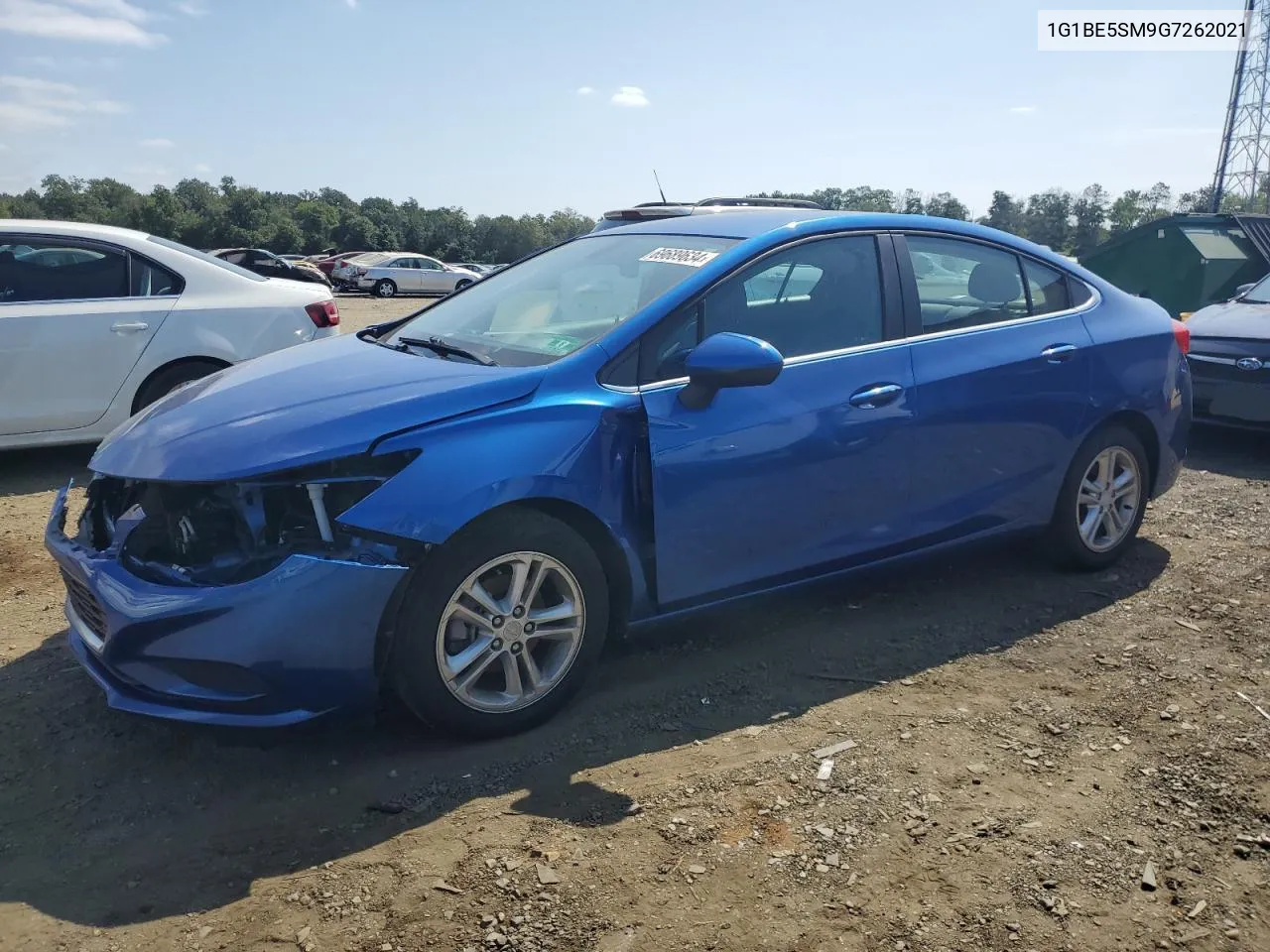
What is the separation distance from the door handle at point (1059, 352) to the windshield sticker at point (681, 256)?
63.5 inches

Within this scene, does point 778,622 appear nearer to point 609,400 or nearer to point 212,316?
point 609,400

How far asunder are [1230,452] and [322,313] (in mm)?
6600

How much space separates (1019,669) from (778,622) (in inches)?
36.4

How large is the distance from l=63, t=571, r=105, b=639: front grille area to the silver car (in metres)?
32.8

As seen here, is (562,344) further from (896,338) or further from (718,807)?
(718,807)

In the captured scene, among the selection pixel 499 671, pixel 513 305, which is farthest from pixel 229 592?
pixel 513 305

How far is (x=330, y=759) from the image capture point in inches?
125

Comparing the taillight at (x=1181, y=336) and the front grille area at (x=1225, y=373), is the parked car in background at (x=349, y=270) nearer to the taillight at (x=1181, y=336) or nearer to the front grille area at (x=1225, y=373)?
the front grille area at (x=1225, y=373)

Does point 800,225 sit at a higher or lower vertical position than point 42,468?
higher

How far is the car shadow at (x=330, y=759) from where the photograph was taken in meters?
2.67

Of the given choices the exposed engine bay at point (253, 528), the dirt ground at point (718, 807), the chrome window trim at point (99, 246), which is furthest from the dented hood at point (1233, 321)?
the chrome window trim at point (99, 246)

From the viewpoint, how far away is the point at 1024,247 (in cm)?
467

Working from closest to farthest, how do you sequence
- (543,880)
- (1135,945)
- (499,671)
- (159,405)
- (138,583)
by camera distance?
(1135,945) → (543,880) → (138,583) → (499,671) → (159,405)

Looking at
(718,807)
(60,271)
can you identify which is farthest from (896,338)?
(60,271)
